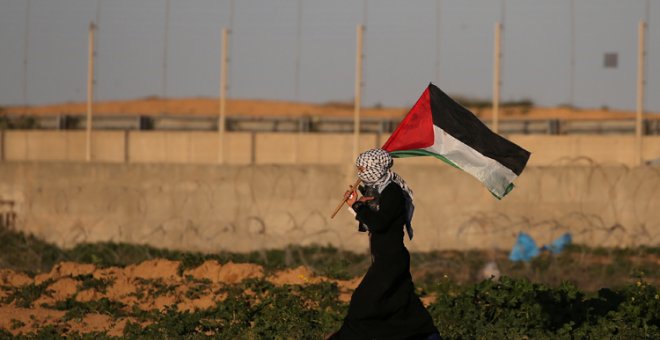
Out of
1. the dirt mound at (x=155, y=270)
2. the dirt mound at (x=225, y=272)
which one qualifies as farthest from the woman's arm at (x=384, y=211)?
the dirt mound at (x=155, y=270)

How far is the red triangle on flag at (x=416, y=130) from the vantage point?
903 cm

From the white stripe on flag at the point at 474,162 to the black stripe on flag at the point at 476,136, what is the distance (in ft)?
0.10

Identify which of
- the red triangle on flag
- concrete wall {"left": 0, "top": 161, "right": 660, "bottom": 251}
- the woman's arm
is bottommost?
concrete wall {"left": 0, "top": 161, "right": 660, "bottom": 251}

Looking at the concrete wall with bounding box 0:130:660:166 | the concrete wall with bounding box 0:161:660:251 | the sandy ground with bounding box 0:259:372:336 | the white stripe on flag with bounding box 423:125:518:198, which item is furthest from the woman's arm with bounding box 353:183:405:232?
the concrete wall with bounding box 0:130:660:166

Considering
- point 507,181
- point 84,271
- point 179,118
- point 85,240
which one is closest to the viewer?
point 507,181

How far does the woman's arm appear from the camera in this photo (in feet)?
25.6

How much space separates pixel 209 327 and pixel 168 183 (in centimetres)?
990

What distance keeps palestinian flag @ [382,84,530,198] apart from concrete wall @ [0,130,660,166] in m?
10.7

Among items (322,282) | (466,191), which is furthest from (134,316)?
(466,191)

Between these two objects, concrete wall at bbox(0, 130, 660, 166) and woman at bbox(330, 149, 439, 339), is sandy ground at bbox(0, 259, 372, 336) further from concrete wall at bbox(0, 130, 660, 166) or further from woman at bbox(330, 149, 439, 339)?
concrete wall at bbox(0, 130, 660, 166)

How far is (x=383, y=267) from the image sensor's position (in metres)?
7.88

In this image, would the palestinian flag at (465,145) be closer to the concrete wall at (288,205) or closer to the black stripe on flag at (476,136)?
the black stripe on flag at (476,136)

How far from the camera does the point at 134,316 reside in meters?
11.9

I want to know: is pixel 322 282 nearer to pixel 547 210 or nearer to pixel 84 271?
pixel 84 271
